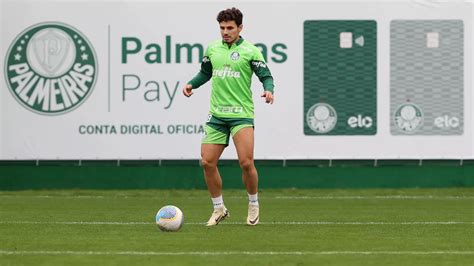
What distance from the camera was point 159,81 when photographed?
25.5m

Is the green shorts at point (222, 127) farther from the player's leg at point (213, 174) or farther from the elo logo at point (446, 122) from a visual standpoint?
the elo logo at point (446, 122)

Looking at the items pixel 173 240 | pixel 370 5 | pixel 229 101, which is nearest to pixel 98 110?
pixel 370 5

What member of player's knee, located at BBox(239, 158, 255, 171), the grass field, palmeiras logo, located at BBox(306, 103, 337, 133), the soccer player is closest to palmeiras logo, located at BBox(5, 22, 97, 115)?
the grass field

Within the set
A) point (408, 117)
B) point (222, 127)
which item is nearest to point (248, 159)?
point (222, 127)

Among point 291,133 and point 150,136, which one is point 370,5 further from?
point 150,136

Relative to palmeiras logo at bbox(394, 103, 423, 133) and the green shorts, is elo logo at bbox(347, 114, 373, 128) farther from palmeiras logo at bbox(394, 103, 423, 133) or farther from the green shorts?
the green shorts

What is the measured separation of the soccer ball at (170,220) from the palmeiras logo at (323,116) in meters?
10.3

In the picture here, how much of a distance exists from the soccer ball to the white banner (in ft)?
32.7

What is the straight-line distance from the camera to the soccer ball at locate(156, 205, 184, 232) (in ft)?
50.4

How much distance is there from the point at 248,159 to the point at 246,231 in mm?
980

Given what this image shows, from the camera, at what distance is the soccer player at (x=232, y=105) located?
53.2 feet

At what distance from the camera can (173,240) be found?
14.3 m

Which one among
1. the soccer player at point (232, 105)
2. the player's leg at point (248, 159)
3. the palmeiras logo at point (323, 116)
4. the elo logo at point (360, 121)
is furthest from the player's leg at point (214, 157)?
the elo logo at point (360, 121)

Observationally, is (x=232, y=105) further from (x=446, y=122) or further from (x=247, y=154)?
(x=446, y=122)
